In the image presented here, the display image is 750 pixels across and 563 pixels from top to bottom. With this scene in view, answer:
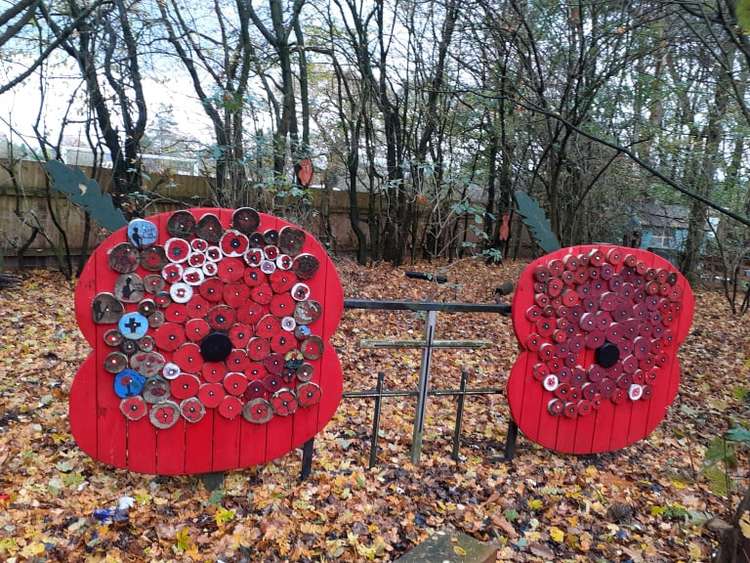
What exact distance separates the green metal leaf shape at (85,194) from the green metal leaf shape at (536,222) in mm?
2473

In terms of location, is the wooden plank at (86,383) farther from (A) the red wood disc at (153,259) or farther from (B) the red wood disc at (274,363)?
(B) the red wood disc at (274,363)

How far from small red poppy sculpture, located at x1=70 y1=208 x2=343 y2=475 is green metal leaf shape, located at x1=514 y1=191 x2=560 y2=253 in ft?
4.66

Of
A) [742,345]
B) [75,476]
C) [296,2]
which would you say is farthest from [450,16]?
[75,476]

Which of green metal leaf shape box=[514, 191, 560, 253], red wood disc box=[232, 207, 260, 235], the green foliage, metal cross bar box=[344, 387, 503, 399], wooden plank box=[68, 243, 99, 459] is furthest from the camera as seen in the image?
green metal leaf shape box=[514, 191, 560, 253]

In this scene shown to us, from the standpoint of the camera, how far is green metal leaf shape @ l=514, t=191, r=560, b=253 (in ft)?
12.1

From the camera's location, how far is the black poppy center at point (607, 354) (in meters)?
3.75

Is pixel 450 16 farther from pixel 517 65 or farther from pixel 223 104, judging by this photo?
pixel 223 104

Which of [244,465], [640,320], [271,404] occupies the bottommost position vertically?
[244,465]

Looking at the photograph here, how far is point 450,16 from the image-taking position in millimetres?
8570

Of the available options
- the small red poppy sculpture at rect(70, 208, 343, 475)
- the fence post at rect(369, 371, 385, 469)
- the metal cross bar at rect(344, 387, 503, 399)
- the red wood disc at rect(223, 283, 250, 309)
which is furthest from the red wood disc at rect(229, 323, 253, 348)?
the fence post at rect(369, 371, 385, 469)

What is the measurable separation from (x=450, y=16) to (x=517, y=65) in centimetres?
149

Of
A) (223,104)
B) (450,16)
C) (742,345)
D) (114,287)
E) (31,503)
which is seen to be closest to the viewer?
(114,287)

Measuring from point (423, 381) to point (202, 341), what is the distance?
4.78 feet

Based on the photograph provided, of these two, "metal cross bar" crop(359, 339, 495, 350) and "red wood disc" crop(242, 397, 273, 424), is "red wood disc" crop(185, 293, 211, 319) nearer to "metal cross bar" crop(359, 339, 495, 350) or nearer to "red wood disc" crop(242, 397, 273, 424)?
"red wood disc" crop(242, 397, 273, 424)
